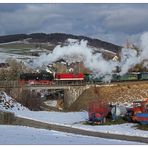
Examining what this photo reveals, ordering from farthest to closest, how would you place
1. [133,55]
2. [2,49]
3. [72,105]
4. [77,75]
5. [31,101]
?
[2,49], [133,55], [77,75], [72,105], [31,101]

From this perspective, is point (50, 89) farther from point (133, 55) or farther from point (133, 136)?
point (133, 136)

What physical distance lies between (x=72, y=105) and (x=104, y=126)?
44828 millimetres

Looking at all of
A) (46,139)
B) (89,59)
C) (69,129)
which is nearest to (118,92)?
(89,59)

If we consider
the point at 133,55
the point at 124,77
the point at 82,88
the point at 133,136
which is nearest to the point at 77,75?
the point at 82,88

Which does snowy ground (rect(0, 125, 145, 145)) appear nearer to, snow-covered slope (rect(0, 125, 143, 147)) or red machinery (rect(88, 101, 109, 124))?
snow-covered slope (rect(0, 125, 143, 147))

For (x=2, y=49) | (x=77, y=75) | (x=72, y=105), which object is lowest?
(x=72, y=105)

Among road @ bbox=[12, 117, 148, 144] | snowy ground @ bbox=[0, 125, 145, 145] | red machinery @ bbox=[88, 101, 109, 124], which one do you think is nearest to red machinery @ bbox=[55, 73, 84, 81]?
red machinery @ bbox=[88, 101, 109, 124]

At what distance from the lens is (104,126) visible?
88.0 feet

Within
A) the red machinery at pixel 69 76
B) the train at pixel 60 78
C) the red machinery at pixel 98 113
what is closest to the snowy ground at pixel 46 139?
the red machinery at pixel 98 113

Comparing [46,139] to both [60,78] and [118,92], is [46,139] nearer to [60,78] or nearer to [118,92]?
[60,78]

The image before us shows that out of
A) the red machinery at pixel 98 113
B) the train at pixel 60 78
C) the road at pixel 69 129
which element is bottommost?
the road at pixel 69 129

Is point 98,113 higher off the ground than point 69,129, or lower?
higher

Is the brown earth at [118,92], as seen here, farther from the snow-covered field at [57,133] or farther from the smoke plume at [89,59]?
the snow-covered field at [57,133]

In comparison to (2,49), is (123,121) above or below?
below
